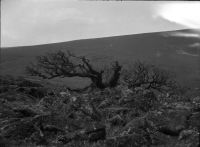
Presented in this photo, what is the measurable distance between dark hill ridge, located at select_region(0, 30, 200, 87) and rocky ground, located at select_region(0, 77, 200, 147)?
4115 centimetres

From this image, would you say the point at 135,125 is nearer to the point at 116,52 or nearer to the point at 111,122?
the point at 111,122

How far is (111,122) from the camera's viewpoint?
64.3 feet

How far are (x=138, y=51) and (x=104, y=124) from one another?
235 feet

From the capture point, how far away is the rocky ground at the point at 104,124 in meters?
15.8

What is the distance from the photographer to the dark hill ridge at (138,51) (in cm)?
7712

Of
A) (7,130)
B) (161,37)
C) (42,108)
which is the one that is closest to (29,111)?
(42,108)

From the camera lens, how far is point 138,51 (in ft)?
295

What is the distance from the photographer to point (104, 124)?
1923cm

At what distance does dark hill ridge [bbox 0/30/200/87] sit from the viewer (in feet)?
253

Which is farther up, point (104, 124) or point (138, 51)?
point (138, 51)

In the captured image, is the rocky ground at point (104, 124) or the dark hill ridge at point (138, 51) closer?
the rocky ground at point (104, 124)

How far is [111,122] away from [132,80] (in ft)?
52.1

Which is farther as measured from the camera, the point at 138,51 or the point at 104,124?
the point at 138,51

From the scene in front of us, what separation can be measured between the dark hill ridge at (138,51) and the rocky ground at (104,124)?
135 ft
